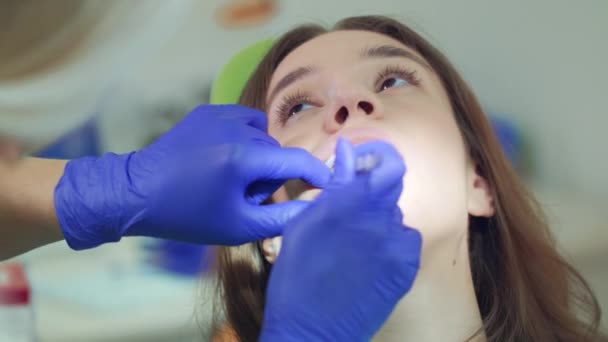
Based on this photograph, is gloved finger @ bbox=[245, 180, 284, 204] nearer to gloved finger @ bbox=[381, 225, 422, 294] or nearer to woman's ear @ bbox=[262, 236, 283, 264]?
woman's ear @ bbox=[262, 236, 283, 264]

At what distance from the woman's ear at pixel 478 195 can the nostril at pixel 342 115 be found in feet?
0.83

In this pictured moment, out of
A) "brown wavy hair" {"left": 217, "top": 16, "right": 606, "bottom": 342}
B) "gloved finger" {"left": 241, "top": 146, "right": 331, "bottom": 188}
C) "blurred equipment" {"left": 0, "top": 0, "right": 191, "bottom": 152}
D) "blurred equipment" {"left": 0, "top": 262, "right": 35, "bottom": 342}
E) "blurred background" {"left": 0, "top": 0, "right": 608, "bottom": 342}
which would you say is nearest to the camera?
"blurred equipment" {"left": 0, "top": 0, "right": 191, "bottom": 152}

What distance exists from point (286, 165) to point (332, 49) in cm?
A: 27

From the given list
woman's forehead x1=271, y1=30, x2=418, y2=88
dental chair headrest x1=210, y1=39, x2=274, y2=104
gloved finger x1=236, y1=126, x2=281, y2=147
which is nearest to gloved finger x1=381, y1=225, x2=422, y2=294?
gloved finger x1=236, y1=126, x2=281, y2=147

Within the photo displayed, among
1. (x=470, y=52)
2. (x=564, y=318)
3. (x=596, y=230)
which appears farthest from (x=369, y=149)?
(x=470, y=52)

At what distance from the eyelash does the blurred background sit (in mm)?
538

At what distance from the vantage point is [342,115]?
1039mm

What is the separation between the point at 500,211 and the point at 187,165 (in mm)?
538

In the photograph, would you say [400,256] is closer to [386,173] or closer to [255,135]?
[386,173]

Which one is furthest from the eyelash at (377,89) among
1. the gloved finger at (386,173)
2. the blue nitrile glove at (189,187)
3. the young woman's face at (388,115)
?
the gloved finger at (386,173)

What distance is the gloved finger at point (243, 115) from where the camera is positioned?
1075 millimetres

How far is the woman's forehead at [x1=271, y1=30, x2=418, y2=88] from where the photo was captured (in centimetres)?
114

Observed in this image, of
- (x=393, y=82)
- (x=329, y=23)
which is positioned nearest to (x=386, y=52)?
(x=393, y=82)

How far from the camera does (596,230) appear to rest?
171cm
